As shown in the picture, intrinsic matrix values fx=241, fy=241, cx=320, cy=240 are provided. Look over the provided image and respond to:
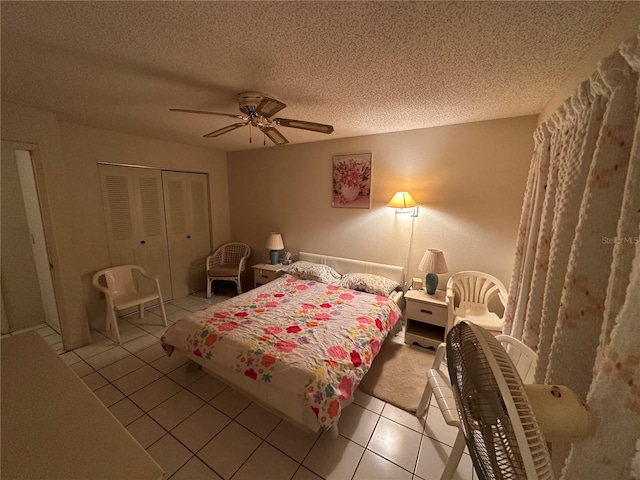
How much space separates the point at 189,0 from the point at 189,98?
Answer: 3.65ft

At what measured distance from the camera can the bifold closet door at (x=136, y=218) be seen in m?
3.09

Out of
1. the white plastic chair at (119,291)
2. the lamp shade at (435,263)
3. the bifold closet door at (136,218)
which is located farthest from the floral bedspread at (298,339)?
the bifold closet door at (136,218)

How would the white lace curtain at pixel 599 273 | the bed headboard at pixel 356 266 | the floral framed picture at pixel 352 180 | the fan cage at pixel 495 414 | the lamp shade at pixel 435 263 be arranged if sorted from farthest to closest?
the floral framed picture at pixel 352 180 < the bed headboard at pixel 356 266 < the lamp shade at pixel 435 263 < the white lace curtain at pixel 599 273 < the fan cage at pixel 495 414

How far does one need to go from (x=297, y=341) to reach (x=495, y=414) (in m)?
1.52

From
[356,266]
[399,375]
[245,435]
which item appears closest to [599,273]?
[399,375]

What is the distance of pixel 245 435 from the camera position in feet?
5.54

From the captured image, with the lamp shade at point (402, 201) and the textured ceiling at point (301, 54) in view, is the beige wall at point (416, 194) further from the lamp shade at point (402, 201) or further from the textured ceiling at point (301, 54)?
the textured ceiling at point (301, 54)

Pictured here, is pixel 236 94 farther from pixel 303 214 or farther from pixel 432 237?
pixel 432 237

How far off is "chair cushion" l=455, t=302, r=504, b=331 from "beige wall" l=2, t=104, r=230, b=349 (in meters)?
4.01

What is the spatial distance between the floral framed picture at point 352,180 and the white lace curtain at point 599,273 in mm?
1956

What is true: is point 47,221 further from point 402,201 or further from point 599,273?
point 599,273

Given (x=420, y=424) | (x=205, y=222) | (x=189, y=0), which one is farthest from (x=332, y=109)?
(x=205, y=222)

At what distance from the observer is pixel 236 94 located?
187 cm

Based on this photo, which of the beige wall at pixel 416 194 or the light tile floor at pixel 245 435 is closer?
the light tile floor at pixel 245 435
